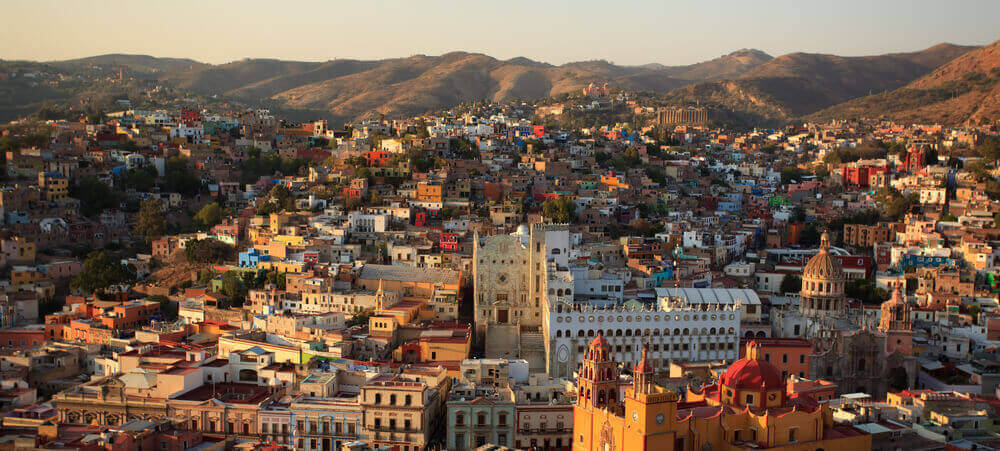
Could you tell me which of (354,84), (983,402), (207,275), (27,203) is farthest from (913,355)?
(354,84)

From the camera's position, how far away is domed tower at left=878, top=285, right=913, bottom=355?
1268 inches

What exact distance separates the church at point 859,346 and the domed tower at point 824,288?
31 cm

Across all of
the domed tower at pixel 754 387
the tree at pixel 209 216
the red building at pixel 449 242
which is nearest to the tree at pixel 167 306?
the tree at pixel 209 216

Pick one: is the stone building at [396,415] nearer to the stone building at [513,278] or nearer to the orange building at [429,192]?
the stone building at [513,278]

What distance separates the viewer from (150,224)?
4728 cm

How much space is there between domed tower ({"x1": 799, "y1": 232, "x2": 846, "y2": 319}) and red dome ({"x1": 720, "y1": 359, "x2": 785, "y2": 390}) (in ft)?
42.5

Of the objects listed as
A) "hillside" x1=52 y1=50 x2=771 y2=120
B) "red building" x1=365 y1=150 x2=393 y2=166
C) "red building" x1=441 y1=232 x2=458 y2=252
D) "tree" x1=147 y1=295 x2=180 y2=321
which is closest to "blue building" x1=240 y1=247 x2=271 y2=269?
"tree" x1=147 y1=295 x2=180 y2=321

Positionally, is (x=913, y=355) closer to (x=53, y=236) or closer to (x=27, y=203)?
(x=53, y=236)

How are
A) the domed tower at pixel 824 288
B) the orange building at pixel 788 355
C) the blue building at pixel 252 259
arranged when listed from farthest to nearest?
the blue building at pixel 252 259 < the domed tower at pixel 824 288 < the orange building at pixel 788 355

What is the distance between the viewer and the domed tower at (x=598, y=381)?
887 inches

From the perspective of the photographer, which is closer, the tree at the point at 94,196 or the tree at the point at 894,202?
the tree at the point at 94,196

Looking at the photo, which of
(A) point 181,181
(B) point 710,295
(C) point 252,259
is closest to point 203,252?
(C) point 252,259

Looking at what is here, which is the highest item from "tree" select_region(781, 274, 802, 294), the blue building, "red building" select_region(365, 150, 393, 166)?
"red building" select_region(365, 150, 393, 166)

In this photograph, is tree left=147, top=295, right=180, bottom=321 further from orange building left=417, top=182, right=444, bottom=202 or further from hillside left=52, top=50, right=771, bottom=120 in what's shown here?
hillside left=52, top=50, right=771, bottom=120
